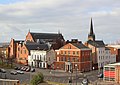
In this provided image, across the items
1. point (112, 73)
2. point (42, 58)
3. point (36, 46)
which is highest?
point (36, 46)

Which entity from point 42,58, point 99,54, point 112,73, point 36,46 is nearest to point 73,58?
point 42,58

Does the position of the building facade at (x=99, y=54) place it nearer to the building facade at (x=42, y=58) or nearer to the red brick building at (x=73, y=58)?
the red brick building at (x=73, y=58)

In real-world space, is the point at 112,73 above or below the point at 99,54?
below

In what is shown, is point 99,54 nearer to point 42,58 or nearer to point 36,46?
point 42,58

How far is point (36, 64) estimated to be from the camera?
82312 millimetres

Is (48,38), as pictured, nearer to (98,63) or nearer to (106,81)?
(98,63)

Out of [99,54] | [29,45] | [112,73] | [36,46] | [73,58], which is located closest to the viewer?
[112,73]

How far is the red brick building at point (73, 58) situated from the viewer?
74250 millimetres

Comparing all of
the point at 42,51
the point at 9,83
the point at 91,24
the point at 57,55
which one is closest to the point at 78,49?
the point at 57,55

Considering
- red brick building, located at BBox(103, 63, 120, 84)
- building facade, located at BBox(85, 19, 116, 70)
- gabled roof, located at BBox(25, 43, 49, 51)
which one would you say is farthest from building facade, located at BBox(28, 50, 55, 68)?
red brick building, located at BBox(103, 63, 120, 84)

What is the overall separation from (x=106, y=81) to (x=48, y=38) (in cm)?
4300

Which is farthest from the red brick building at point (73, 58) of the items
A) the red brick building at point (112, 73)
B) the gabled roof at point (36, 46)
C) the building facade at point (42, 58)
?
the red brick building at point (112, 73)

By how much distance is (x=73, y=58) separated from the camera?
7550 cm

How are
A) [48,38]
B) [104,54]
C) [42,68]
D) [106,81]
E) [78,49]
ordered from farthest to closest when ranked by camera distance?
[48,38]
[104,54]
[42,68]
[78,49]
[106,81]
